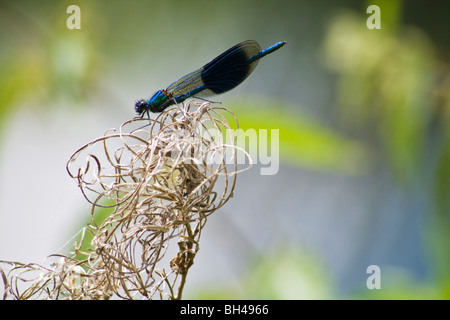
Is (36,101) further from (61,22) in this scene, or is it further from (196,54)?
(196,54)

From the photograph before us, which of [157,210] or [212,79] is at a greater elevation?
[212,79]

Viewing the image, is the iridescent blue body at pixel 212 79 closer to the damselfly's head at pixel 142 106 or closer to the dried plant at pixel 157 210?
the damselfly's head at pixel 142 106

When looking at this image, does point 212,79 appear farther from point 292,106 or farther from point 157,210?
point 292,106

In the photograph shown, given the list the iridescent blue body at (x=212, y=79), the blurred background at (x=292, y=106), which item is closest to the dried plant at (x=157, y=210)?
the iridescent blue body at (x=212, y=79)

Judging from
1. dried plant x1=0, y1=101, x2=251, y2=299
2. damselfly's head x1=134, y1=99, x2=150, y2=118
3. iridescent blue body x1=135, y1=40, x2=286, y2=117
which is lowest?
dried plant x1=0, y1=101, x2=251, y2=299

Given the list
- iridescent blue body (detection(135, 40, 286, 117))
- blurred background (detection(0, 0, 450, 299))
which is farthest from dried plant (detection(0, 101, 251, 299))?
blurred background (detection(0, 0, 450, 299))

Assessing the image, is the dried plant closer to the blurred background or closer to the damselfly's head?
the damselfly's head

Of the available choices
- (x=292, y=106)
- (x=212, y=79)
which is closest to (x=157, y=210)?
(x=212, y=79)
